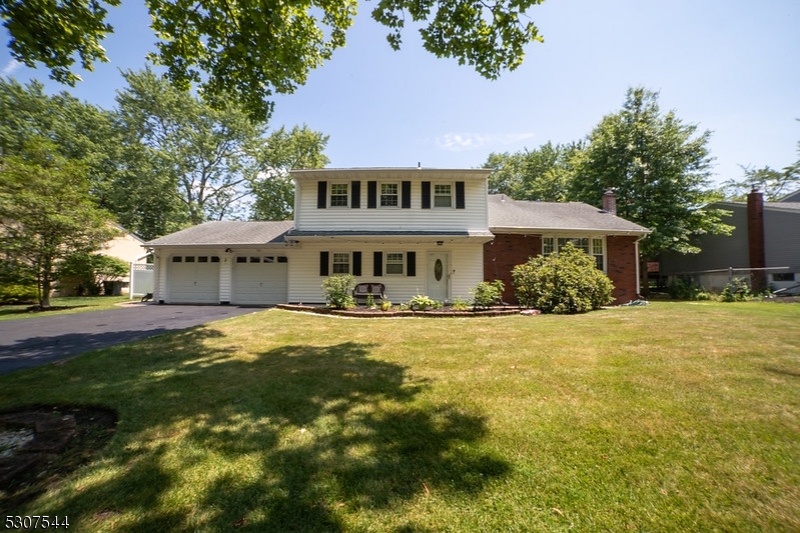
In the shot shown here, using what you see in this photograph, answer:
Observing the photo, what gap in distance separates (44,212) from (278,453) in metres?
17.9

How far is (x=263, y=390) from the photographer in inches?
159

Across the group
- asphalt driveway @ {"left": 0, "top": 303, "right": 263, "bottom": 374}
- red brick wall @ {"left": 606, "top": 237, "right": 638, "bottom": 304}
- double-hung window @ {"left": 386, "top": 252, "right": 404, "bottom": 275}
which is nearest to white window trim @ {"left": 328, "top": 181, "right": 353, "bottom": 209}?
double-hung window @ {"left": 386, "top": 252, "right": 404, "bottom": 275}

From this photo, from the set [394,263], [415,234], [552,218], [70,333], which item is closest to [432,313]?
[415,234]

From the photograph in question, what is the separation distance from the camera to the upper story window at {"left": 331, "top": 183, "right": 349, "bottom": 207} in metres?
13.8

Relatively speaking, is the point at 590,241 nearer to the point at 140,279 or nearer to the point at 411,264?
the point at 411,264

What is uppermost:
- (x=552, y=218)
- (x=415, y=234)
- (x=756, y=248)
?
(x=552, y=218)

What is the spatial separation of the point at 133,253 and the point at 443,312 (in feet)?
81.6

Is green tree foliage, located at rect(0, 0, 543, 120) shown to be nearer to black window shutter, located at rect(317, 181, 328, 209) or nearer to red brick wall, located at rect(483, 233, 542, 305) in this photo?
black window shutter, located at rect(317, 181, 328, 209)

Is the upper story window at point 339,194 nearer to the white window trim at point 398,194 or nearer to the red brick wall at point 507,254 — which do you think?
the white window trim at point 398,194

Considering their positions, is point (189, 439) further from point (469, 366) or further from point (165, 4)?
point (165, 4)

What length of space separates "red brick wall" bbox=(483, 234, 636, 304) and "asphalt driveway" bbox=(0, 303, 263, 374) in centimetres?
1105

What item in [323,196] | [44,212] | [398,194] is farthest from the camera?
[323,196]

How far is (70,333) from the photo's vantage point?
793 cm

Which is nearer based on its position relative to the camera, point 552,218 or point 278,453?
point 278,453
